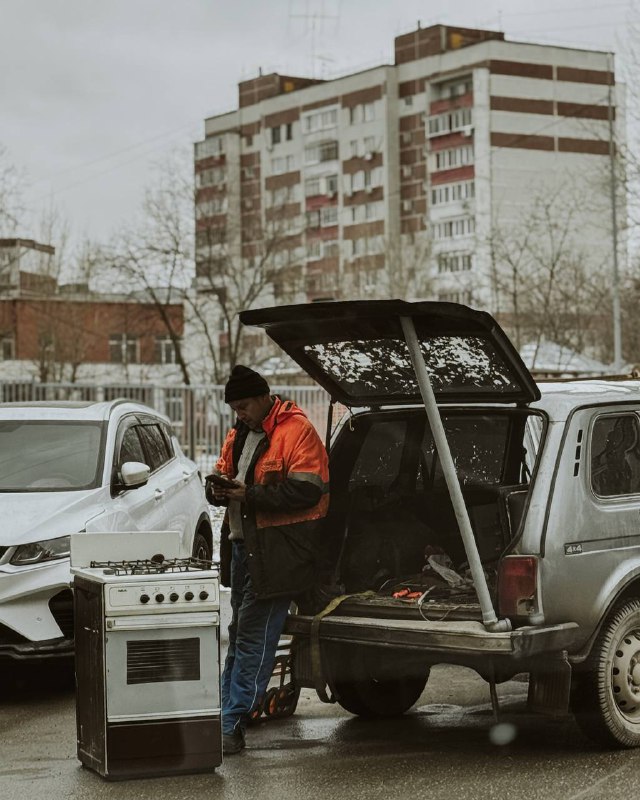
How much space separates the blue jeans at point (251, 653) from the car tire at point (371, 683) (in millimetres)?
332

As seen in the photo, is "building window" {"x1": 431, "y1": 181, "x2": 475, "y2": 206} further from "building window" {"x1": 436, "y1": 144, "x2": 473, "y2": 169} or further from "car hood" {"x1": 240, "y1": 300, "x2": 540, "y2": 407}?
"car hood" {"x1": 240, "y1": 300, "x2": 540, "y2": 407}

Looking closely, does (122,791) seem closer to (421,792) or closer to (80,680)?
(80,680)

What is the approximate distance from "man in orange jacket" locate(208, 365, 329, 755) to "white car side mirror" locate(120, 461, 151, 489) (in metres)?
2.17

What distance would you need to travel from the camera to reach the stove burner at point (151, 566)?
6.32 m

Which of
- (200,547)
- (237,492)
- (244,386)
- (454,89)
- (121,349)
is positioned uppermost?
(454,89)

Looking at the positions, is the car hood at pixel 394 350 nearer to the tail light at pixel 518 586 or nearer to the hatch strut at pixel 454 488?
the hatch strut at pixel 454 488

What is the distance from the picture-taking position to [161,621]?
241 inches

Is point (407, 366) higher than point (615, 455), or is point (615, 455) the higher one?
point (407, 366)

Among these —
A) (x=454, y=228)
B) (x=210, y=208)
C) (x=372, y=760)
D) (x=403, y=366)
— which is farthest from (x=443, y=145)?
(x=372, y=760)

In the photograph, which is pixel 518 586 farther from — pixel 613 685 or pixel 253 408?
pixel 253 408

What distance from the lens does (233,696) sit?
6773mm

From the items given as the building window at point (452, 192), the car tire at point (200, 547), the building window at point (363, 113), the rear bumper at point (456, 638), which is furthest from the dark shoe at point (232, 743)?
the building window at point (363, 113)

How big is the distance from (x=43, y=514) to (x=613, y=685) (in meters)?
3.71

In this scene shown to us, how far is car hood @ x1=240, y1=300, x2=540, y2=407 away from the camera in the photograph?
6.42m
